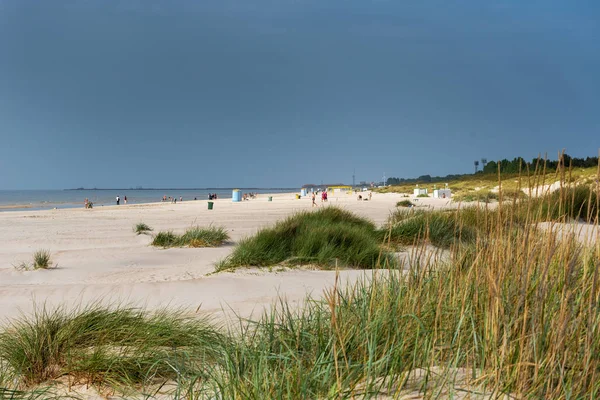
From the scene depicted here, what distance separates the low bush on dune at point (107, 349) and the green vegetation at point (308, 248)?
114 inches

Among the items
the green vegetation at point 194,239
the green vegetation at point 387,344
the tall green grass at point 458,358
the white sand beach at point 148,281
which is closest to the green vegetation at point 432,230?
the white sand beach at point 148,281

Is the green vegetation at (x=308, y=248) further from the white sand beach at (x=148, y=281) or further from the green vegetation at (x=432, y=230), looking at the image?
the green vegetation at (x=432, y=230)

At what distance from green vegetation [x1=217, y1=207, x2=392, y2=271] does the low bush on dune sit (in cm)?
Answer: 290

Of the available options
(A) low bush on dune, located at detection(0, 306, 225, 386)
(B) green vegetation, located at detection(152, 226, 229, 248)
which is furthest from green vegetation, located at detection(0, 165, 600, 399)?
(B) green vegetation, located at detection(152, 226, 229, 248)

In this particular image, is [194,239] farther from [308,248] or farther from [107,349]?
A: [107,349]

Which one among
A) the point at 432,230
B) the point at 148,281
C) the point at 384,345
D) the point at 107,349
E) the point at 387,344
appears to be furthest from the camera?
the point at 432,230

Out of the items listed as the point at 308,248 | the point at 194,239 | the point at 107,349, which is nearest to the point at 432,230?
the point at 308,248

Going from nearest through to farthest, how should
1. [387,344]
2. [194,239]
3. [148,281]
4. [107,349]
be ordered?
[387,344] → [107,349] → [148,281] → [194,239]

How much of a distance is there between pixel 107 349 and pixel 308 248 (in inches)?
150

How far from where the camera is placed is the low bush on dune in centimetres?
229

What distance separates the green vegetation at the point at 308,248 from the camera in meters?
5.89

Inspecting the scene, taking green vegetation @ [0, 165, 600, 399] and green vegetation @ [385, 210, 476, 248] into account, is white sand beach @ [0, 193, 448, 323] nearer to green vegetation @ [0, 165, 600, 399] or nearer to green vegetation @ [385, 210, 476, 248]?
green vegetation @ [0, 165, 600, 399]

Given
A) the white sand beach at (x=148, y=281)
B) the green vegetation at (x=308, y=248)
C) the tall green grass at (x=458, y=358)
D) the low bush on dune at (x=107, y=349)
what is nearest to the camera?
the tall green grass at (x=458, y=358)

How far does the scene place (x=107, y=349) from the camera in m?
2.53
